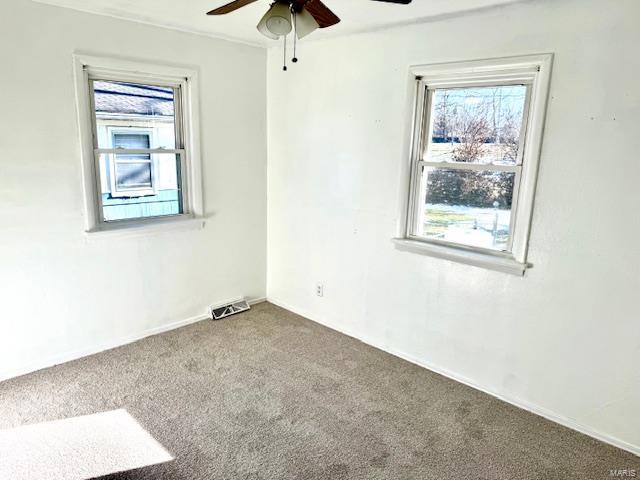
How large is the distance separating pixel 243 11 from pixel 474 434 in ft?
9.60

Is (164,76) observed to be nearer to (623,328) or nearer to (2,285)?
(2,285)

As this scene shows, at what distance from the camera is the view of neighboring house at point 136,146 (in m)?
3.07

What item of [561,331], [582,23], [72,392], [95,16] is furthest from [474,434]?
[95,16]

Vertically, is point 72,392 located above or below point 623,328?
below

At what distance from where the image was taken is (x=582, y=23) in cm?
222

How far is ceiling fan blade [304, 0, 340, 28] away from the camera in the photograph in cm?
184

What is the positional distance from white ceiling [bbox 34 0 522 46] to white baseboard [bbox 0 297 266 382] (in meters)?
2.32

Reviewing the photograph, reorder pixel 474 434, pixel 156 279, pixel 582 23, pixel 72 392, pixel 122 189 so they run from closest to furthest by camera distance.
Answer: pixel 582 23 → pixel 474 434 → pixel 72 392 → pixel 122 189 → pixel 156 279

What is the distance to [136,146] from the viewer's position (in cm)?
323

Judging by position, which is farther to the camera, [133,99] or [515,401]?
[133,99]

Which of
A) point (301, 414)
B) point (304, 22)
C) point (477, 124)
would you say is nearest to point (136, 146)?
point (304, 22)

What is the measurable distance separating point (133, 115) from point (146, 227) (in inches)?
33.3

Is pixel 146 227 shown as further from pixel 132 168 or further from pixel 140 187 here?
pixel 132 168

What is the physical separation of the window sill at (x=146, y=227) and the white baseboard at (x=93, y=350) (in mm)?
811
